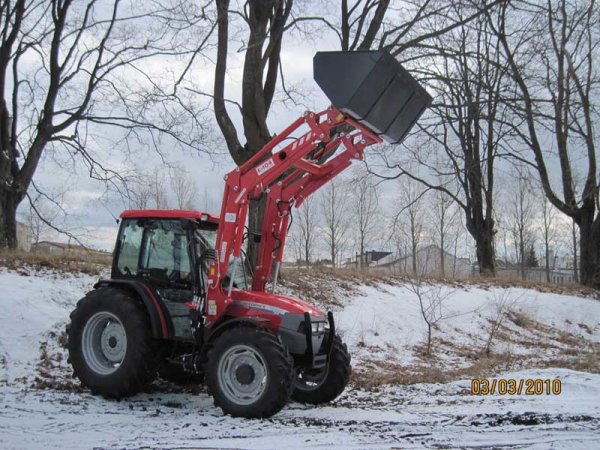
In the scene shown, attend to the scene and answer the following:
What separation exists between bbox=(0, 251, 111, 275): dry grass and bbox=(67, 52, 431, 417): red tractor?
4.29 meters

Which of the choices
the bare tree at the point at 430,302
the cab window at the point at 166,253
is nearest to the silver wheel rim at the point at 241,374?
the cab window at the point at 166,253

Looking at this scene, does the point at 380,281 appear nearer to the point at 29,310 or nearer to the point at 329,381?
the point at 29,310

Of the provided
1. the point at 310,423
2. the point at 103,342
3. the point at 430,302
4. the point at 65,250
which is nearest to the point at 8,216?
the point at 65,250

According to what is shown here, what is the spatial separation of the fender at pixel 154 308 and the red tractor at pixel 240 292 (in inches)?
0.5

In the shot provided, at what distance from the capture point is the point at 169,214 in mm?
7566

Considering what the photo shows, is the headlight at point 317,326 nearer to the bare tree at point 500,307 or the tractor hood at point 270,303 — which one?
the tractor hood at point 270,303

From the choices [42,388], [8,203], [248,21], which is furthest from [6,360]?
[8,203]

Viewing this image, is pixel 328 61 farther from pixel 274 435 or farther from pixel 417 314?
pixel 417 314

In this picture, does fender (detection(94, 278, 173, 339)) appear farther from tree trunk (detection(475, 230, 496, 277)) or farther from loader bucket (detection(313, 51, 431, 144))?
tree trunk (detection(475, 230, 496, 277))

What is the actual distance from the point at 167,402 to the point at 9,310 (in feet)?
12.7

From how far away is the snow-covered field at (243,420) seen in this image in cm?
555

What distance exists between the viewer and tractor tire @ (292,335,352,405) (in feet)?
24.0

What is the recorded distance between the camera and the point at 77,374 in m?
7.54
